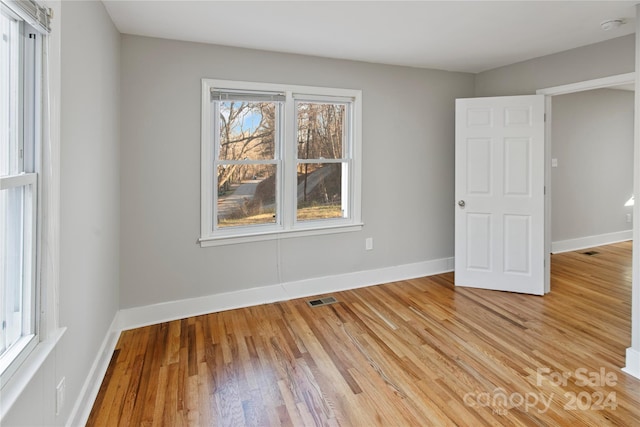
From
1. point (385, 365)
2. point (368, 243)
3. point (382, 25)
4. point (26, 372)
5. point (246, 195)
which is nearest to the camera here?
point (26, 372)

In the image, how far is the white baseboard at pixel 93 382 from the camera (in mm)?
1762

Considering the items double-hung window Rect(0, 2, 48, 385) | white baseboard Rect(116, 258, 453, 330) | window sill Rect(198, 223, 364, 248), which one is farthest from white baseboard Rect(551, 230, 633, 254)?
double-hung window Rect(0, 2, 48, 385)

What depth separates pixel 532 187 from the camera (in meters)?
3.58

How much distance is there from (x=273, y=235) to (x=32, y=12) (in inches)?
97.0

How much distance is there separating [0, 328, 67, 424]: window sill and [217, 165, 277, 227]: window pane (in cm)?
194

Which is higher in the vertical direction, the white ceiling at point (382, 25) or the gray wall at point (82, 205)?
the white ceiling at point (382, 25)

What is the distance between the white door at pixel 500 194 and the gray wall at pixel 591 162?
1953mm

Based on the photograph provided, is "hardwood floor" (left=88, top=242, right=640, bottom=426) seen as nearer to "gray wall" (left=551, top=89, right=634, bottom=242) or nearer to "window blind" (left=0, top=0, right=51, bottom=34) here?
"window blind" (left=0, top=0, right=51, bottom=34)

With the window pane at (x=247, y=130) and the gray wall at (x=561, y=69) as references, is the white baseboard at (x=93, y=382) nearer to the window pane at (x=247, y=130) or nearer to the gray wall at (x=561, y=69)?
the window pane at (x=247, y=130)

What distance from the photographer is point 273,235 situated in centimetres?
347

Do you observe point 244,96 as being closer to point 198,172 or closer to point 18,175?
point 198,172

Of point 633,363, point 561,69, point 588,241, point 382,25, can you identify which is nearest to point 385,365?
point 633,363

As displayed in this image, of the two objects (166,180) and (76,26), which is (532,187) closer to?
(166,180)

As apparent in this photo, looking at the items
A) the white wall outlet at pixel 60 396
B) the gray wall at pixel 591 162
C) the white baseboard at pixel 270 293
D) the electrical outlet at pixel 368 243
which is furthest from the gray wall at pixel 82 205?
the gray wall at pixel 591 162
